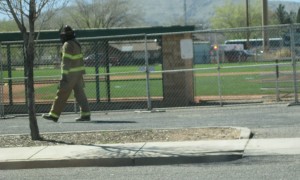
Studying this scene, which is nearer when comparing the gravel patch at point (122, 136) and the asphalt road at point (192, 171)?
the asphalt road at point (192, 171)

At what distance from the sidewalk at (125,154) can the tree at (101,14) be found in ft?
152

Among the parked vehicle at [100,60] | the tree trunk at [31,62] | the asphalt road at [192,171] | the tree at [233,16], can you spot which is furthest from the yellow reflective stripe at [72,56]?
the tree at [233,16]

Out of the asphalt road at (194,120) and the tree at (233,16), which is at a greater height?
the tree at (233,16)

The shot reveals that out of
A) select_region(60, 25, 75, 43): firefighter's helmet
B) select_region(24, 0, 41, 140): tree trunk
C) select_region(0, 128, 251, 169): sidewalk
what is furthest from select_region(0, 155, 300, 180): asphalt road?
select_region(60, 25, 75, 43): firefighter's helmet

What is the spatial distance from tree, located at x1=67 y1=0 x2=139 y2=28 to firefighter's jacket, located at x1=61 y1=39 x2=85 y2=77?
42917 mm

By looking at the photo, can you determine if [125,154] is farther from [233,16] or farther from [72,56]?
A: [233,16]

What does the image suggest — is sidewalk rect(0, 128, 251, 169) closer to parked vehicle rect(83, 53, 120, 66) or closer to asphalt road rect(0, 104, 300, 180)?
asphalt road rect(0, 104, 300, 180)

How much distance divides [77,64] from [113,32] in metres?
4.84

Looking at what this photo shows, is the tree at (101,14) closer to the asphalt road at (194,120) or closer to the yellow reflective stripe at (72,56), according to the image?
the asphalt road at (194,120)

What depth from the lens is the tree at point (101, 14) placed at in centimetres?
5884

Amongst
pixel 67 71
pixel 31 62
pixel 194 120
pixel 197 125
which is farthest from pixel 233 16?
pixel 31 62

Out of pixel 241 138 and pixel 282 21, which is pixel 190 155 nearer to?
pixel 241 138

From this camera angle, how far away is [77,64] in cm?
1347

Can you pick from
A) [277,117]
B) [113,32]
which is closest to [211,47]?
[113,32]
